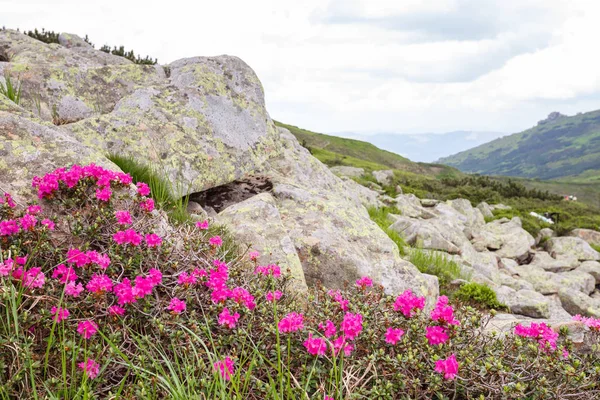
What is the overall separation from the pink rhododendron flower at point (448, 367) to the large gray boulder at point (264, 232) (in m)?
2.70

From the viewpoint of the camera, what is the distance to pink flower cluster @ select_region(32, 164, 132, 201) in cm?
530

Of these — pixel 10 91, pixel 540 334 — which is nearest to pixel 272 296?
pixel 540 334

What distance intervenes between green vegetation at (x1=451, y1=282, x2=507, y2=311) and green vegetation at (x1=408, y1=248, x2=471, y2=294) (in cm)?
41

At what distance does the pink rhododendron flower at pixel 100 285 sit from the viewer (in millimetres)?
4086

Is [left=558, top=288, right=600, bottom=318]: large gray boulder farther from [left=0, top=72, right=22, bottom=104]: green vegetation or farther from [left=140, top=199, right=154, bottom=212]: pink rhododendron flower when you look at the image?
[left=0, top=72, right=22, bottom=104]: green vegetation

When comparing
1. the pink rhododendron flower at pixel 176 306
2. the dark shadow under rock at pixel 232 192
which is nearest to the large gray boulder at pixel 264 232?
the dark shadow under rock at pixel 232 192

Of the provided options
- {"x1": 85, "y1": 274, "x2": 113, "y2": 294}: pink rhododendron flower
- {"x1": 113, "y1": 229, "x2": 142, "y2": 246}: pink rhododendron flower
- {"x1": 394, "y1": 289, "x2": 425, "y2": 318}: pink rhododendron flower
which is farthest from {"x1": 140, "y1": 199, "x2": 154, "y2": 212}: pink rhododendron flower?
{"x1": 394, "y1": 289, "x2": 425, "y2": 318}: pink rhododendron flower

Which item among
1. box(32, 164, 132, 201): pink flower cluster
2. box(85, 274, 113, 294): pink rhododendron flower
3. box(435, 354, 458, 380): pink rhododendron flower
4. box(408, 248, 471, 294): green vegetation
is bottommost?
box(408, 248, 471, 294): green vegetation

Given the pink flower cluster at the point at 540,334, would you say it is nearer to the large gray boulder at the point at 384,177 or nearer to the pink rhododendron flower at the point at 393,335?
the pink rhododendron flower at the point at 393,335

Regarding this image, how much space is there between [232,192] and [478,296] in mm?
6515

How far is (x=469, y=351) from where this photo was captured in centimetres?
418

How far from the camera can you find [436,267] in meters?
11.5

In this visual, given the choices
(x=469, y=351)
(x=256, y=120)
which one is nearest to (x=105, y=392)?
(x=469, y=351)

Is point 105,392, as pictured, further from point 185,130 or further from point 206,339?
point 185,130
